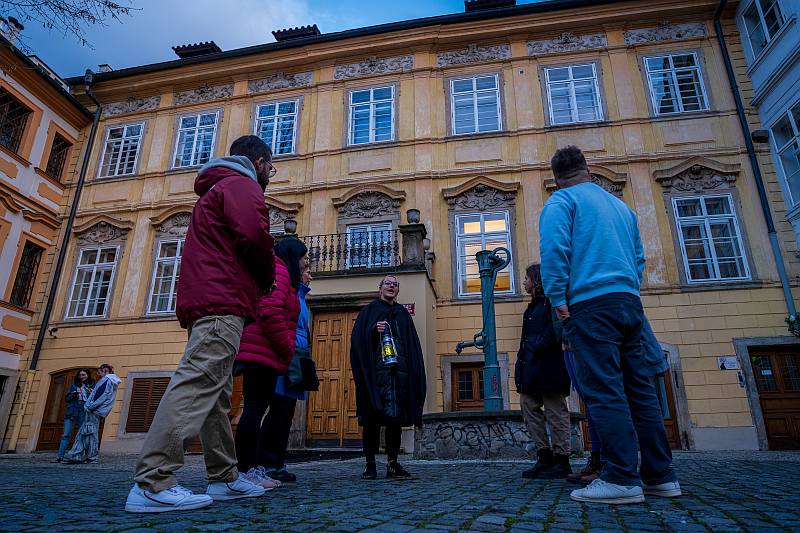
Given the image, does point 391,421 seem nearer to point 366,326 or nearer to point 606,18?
point 366,326

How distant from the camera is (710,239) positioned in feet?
37.2

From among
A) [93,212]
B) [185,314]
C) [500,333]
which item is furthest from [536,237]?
[93,212]

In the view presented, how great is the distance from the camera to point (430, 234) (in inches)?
490

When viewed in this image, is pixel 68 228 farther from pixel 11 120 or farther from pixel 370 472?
pixel 370 472

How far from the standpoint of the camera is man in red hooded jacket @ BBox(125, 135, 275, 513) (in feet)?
7.97

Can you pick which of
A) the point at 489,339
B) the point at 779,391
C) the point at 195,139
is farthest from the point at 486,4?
the point at 779,391

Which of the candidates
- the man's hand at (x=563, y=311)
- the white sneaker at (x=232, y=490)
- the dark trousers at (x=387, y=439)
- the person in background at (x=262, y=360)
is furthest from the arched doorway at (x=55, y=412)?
the man's hand at (x=563, y=311)

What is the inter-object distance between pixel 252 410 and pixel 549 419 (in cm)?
248

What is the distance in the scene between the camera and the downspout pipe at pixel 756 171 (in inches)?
410

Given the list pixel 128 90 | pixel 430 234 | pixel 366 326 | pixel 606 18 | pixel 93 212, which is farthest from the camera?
pixel 128 90

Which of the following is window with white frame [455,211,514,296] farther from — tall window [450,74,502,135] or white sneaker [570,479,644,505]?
white sneaker [570,479,644,505]

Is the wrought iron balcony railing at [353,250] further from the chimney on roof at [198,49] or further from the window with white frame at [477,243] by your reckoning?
the chimney on roof at [198,49]

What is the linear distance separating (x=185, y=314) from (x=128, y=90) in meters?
16.4

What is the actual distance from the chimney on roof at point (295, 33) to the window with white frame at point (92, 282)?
27.4ft
